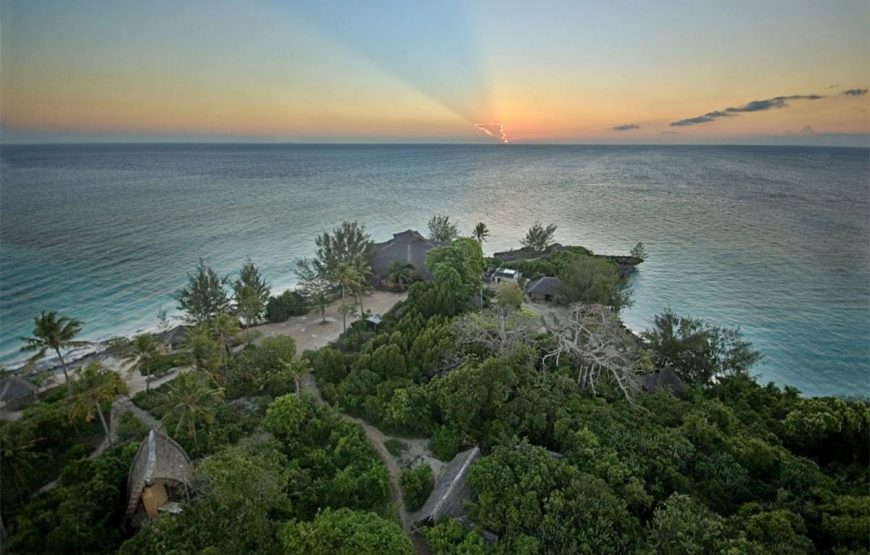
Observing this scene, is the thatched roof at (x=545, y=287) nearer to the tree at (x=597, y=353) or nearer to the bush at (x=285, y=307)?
the tree at (x=597, y=353)

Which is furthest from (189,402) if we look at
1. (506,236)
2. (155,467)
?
(506,236)

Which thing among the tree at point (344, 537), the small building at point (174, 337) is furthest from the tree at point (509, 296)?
the small building at point (174, 337)

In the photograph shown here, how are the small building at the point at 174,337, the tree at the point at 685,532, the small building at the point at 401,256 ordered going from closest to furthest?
the tree at the point at 685,532 → the small building at the point at 174,337 → the small building at the point at 401,256

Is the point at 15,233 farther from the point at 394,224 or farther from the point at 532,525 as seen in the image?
the point at 532,525

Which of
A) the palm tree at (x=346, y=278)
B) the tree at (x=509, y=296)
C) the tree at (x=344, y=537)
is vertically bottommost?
the tree at (x=344, y=537)

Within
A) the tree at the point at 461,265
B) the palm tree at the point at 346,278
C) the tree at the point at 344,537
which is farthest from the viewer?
the palm tree at the point at 346,278

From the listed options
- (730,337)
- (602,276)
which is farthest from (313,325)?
(730,337)

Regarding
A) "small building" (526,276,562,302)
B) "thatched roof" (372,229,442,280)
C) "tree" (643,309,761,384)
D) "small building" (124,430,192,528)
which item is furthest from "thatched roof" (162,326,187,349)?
"tree" (643,309,761,384)
